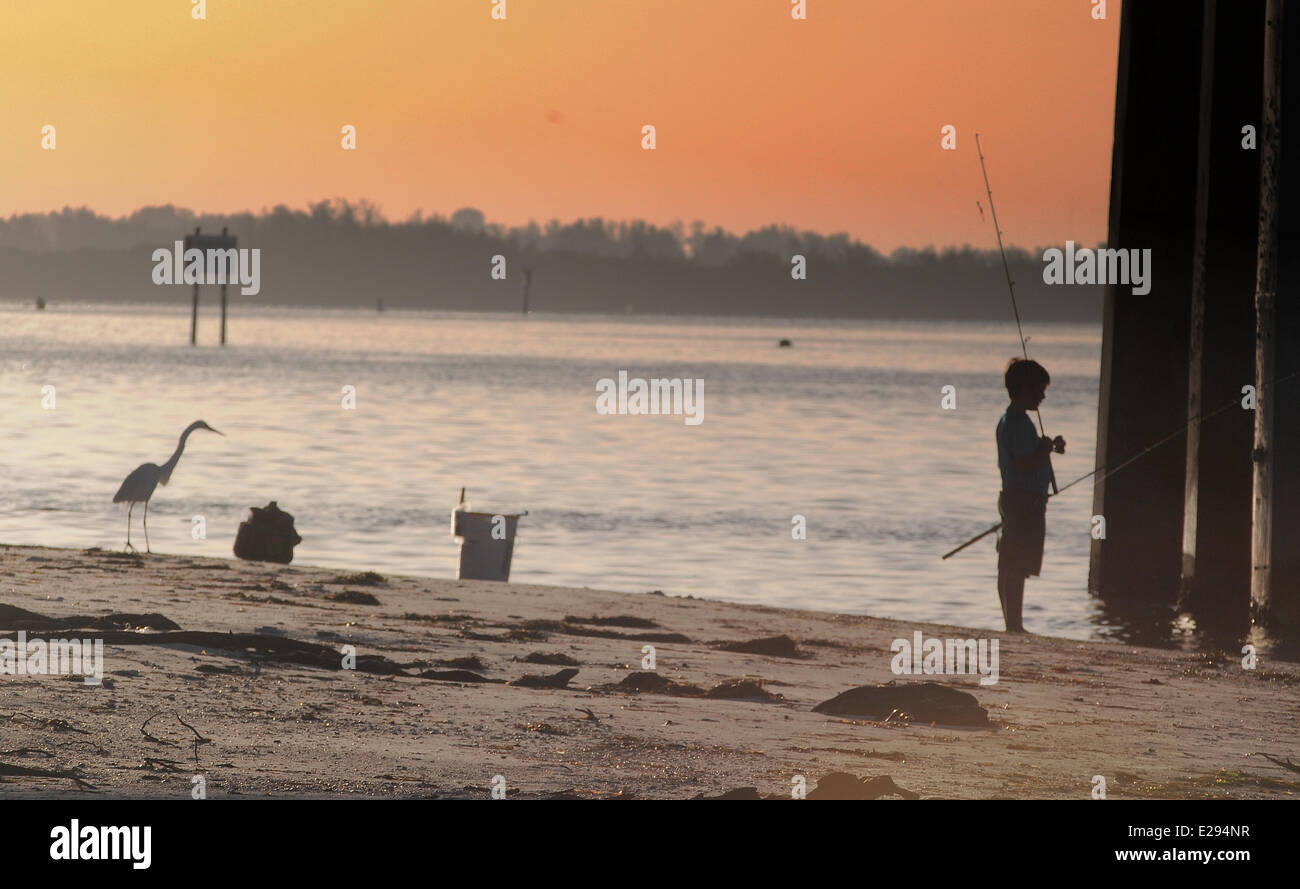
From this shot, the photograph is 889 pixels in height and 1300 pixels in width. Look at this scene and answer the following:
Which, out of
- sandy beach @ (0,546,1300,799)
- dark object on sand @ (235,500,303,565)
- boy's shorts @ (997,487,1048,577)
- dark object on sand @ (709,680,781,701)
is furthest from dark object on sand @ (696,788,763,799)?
dark object on sand @ (235,500,303,565)

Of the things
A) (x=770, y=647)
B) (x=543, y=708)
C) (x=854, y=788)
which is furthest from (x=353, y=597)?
(x=854, y=788)

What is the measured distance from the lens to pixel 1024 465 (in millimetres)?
11555

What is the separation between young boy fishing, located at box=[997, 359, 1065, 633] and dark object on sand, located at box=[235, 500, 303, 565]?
6.63 meters

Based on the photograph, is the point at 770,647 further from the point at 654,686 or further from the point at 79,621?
the point at 79,621

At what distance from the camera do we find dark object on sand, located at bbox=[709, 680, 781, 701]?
8930mm

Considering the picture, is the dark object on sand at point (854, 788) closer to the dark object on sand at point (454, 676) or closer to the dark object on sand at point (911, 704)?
the dark object on sand at point (911, 704)

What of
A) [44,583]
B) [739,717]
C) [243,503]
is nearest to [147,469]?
[44,583]

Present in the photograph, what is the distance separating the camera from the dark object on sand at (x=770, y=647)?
11.0 meters

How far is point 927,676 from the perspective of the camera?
10188 millimetres

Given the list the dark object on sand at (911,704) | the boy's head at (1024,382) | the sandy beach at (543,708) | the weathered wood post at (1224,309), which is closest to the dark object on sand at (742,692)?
the sandy beach at (543,708)

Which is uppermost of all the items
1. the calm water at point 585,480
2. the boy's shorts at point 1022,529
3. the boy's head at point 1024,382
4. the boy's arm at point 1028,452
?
the boy's head at point 1024,382

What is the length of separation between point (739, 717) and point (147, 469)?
9378 mm

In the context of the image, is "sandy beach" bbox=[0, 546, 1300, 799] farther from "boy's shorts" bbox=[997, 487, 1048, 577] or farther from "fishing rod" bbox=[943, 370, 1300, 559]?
"fishing rod" bbox=[943, 370, 1300, 559]
